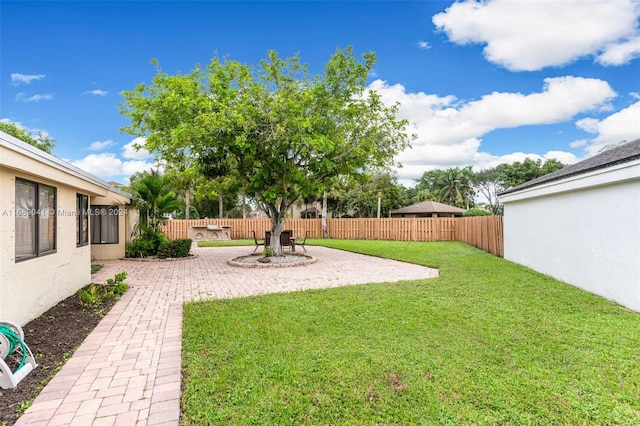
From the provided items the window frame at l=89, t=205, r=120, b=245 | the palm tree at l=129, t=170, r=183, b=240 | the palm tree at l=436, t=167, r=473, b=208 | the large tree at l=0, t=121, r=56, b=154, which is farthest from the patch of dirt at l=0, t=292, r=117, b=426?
the palm tree at l=436, t=167, r=473, b=208

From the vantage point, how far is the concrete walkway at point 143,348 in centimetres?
260

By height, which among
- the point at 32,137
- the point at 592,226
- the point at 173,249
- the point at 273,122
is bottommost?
the point at 173,249

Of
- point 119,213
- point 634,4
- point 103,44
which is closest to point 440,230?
point 634,4

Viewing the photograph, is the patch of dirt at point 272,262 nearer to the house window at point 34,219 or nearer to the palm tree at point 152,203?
the palm tree at point 152,203

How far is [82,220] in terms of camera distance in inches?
284

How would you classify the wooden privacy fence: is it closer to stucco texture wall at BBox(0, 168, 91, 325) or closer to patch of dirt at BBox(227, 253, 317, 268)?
patch of dirt at BBox(227, 253, 317, 268)

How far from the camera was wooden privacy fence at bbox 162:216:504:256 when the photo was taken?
654 inches

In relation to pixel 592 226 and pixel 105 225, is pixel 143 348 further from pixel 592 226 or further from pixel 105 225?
pixel 105 225

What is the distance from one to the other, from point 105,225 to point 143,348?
1020 cm

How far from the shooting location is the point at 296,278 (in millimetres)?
8414

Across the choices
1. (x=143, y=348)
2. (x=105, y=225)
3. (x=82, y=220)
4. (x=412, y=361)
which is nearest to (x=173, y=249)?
(x=105, y=225)

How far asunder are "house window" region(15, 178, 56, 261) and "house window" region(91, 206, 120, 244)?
7121 millimetres

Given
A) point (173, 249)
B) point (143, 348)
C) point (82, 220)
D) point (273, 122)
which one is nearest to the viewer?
point (143, 348)

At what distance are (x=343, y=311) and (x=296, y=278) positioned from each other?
330cm
